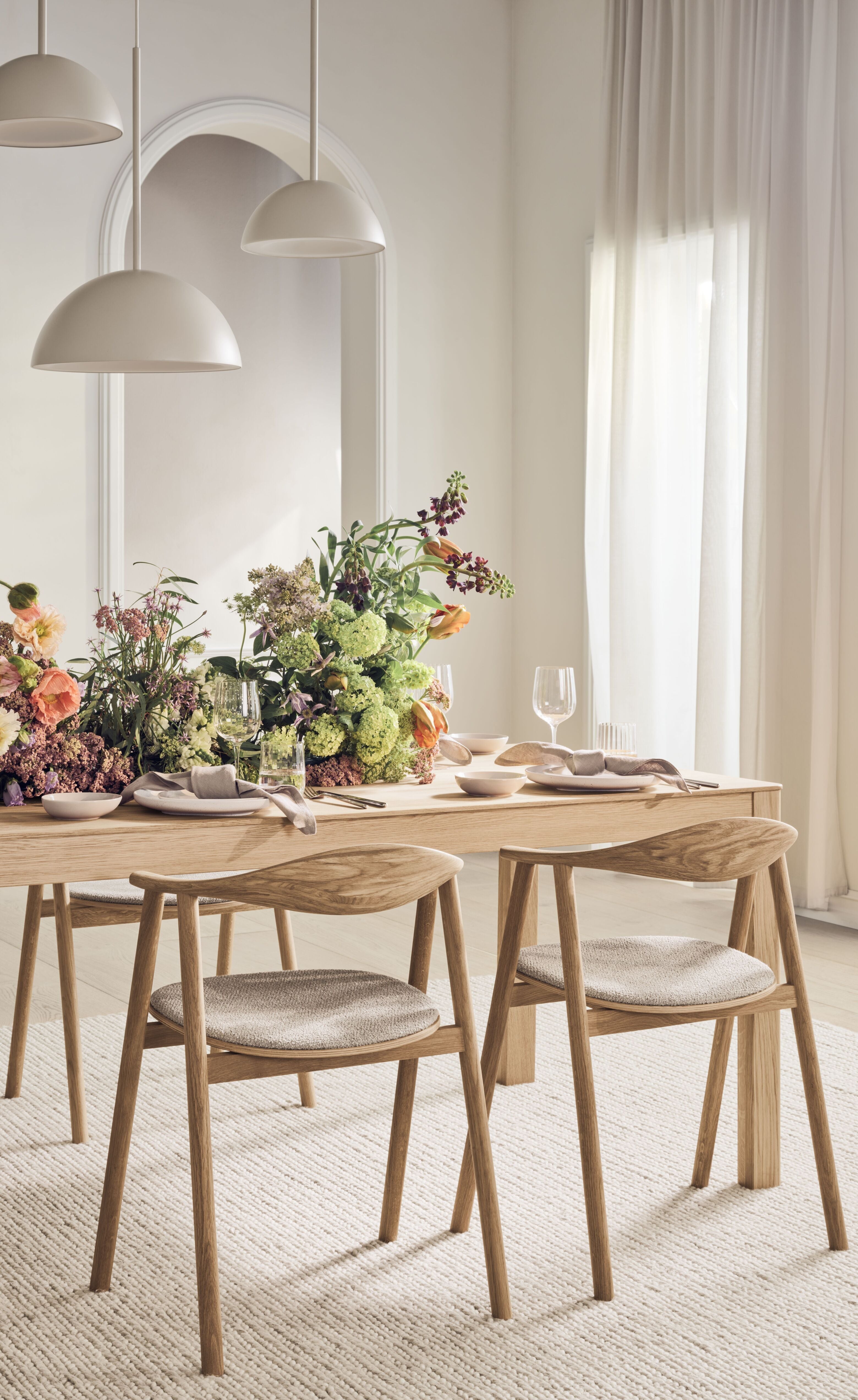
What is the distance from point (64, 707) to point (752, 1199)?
1491mm

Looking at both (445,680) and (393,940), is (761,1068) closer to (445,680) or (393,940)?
(445,680)

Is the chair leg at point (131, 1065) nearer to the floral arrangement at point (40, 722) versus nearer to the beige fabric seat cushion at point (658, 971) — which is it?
the floral arrangement at point (40, 722)

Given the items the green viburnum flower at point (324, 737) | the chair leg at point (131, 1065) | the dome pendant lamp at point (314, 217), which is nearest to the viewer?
the chair leg at point (131, 1065)

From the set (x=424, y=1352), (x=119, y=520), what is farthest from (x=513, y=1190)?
(x=119, y=520)

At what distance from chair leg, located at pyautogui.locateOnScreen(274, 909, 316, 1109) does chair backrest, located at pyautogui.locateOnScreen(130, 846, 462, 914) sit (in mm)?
1041

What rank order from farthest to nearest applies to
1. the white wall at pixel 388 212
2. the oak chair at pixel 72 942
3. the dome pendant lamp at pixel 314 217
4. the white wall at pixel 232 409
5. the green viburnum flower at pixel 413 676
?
1. the white wall at pixel 232 409
2. the white wall at pixel 388 212
3. the dome pendant lamp at pixel 314 217
4. the oak chair at pixel 72 942
5. the green viburnum flower at pixel 413 676

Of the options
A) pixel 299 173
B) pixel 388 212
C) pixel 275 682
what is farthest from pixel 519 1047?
pixel 299 173

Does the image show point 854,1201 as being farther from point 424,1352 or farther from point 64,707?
point 64,707

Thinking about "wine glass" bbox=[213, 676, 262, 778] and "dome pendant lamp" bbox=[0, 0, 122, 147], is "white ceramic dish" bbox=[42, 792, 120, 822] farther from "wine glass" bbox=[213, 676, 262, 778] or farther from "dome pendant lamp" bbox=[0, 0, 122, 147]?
"dome pendant lamp" bbox=[0, 0, 122, 147]

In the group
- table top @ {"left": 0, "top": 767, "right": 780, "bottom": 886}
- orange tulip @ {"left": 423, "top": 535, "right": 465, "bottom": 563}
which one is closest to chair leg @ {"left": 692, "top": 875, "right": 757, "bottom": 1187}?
table top @ {"left": 0, "top": 767, "right": 780, "bottom": 886}

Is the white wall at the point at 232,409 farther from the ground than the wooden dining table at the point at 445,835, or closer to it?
farther from the ground

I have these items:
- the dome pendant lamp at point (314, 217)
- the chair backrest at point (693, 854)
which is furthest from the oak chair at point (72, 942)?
the dome pendant lamp at point (314, 217)

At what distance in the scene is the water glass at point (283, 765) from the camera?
7.72ft

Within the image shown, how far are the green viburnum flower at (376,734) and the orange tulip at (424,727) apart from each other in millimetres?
56
